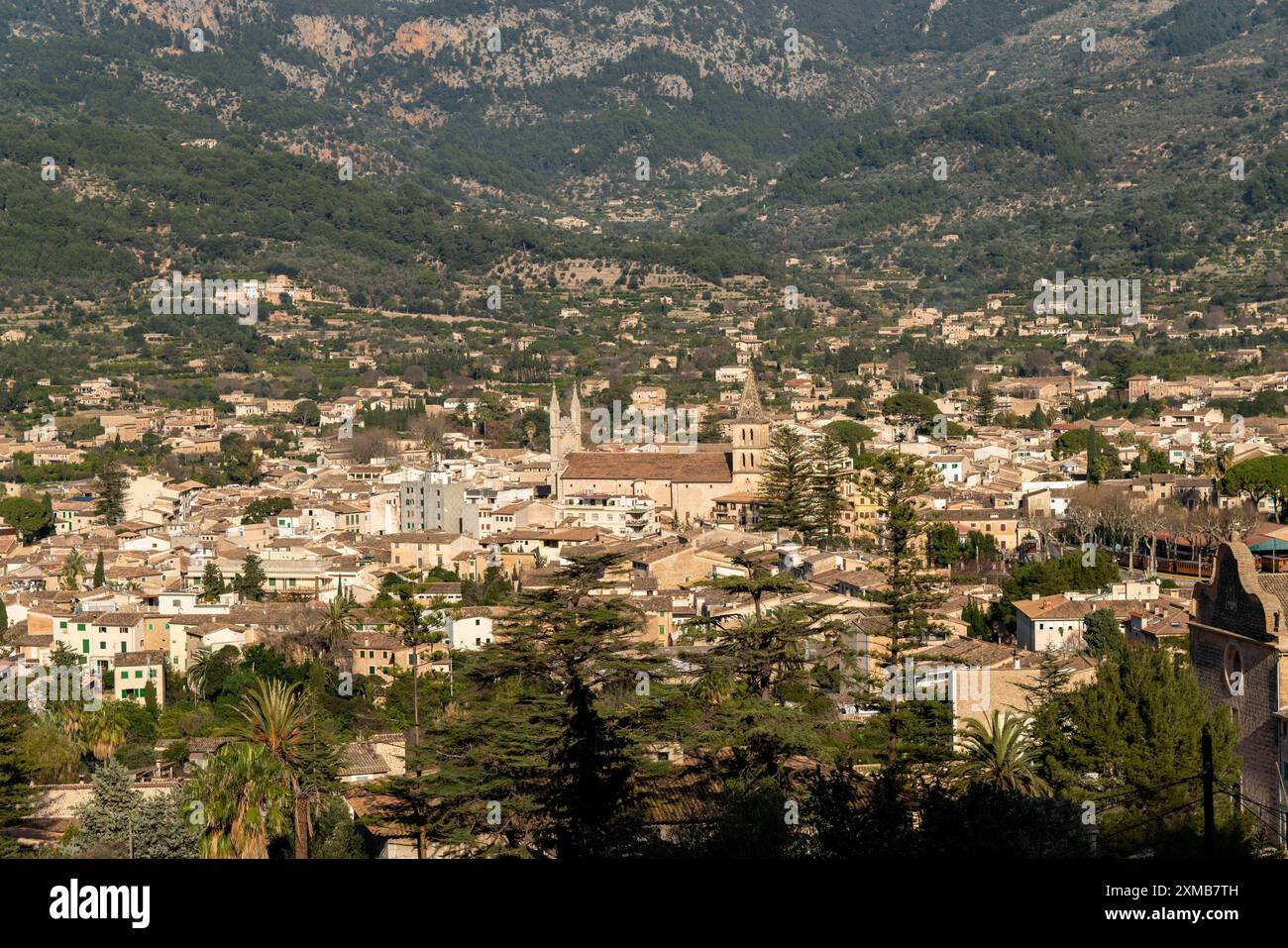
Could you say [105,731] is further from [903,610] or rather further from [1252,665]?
[1252,665]

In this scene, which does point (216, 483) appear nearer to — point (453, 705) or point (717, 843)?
point (453, 705)

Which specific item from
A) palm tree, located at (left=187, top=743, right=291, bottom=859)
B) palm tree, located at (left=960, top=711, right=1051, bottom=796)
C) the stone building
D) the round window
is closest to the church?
palm tree, located at (left=960, top=711, right=1051, bottom=796)

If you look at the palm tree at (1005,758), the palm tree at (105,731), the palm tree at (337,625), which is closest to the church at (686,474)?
the palm tree at (337,625)

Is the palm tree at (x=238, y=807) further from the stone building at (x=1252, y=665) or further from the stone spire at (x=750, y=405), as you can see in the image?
the stone spire at (x=750, y=405)

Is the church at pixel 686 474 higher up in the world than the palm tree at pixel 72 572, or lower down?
higher up

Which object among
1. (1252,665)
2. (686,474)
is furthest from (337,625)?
(1252,665)

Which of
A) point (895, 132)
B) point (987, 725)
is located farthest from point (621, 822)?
point (895, 132)
